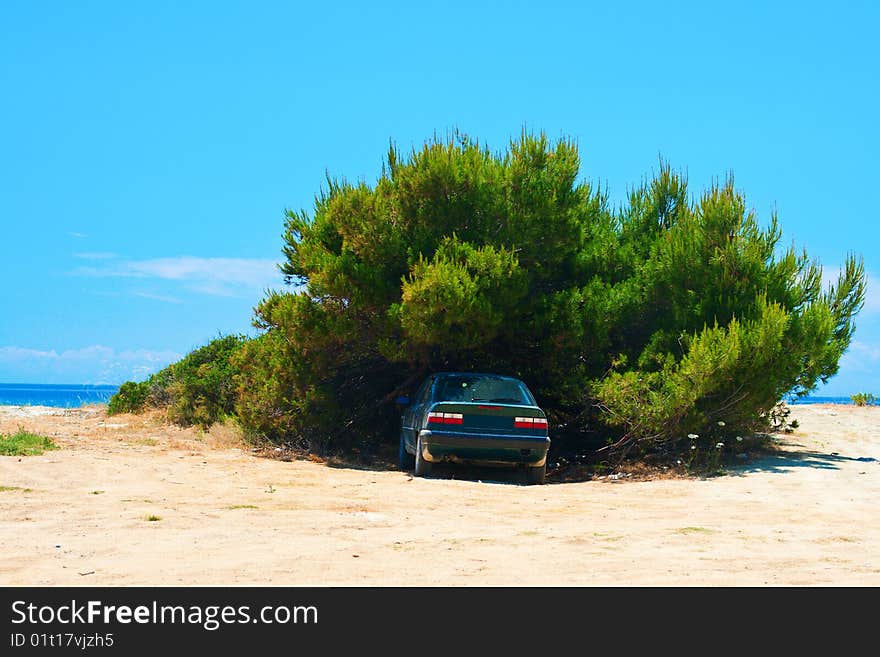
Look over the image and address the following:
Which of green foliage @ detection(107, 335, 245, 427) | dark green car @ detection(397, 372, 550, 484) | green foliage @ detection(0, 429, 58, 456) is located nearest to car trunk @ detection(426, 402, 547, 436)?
dark green car @ detection(397, 372, 550, 484)

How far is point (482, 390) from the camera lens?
13578 millimetres

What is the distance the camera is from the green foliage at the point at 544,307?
46.3 feet

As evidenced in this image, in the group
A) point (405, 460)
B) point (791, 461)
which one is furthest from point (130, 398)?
point (791, 461)

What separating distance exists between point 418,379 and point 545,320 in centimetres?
310

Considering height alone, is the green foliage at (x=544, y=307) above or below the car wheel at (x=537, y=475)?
above

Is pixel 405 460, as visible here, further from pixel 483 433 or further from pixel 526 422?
pixel 526 422

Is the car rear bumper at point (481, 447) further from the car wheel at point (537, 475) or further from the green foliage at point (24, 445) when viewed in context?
the green foliage at point (24, 445)

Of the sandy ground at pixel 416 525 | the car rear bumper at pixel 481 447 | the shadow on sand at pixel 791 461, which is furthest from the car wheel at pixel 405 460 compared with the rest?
the shadow on sand at pixel 791 461

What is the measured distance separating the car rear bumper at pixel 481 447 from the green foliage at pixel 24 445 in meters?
6.76

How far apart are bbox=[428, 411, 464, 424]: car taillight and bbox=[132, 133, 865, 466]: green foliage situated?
7.05 feet

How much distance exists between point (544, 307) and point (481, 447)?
401 centimetres

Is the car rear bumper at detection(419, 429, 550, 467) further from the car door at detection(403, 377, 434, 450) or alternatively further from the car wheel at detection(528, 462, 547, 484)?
the car door at detection(403, 377, 434, 450)

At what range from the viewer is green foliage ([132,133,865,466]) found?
46.3 feet
